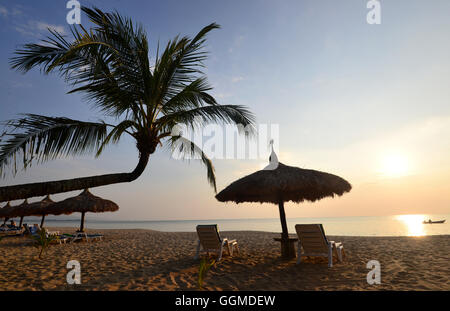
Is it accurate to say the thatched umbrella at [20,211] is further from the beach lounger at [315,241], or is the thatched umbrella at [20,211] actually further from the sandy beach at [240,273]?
the beach lounger at [315,241]

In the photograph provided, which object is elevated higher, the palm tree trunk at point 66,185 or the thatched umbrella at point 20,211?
the palm tree trunk at point 66,185

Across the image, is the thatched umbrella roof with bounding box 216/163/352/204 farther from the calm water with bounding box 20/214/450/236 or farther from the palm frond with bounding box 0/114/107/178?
the calm water with bounding box 20/214/450/236

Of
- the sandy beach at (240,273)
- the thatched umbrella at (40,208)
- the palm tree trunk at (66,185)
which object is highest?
the palm tree trunk at (66,185)

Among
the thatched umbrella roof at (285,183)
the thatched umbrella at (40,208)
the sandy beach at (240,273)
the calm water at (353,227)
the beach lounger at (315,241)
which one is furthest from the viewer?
the calm water at (353,227)

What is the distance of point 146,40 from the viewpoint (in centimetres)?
432

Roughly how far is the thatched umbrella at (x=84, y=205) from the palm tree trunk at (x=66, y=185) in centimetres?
1021

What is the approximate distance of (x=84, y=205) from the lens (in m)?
12.6

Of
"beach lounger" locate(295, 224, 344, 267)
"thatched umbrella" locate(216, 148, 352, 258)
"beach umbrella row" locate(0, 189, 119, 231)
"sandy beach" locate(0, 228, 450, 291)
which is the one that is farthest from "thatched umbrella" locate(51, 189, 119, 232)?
"beach lounger" locate(295, 224, 344, 267)

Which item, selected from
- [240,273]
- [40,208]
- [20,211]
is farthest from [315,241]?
[20,211]

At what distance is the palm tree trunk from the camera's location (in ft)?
8.76

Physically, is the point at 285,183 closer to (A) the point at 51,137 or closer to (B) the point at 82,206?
(A) the point at 51,137

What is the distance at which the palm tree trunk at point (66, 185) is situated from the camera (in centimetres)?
267

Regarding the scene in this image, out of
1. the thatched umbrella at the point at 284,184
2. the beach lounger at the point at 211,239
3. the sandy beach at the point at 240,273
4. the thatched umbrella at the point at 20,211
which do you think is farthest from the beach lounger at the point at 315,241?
the thatched umbrella at the point at 20,211
